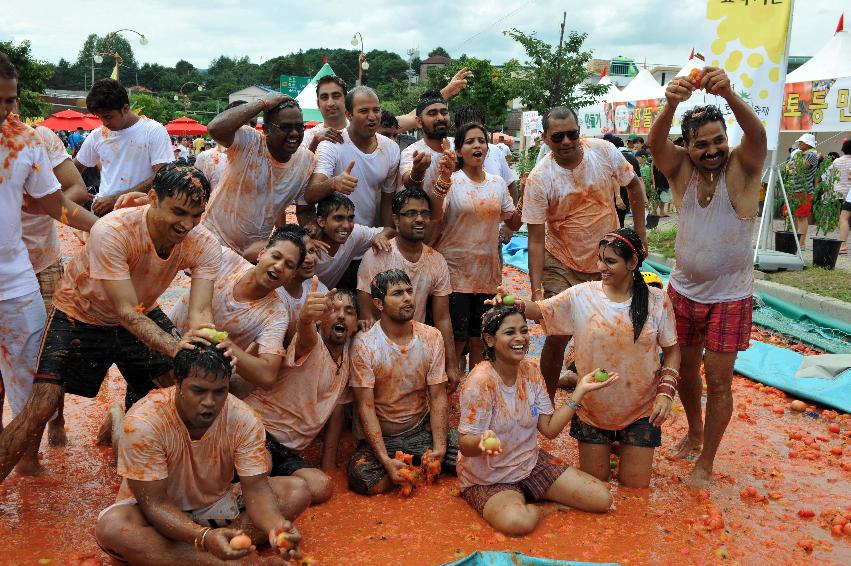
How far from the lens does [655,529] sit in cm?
426

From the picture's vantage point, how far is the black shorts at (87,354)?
14.2 feet

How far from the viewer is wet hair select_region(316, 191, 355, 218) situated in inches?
212

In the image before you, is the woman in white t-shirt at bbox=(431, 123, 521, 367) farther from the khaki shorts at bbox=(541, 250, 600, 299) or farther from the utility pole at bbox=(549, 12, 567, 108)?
the utility pole at bbox=(549, 12, 567, 108)

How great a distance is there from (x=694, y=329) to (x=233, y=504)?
10.4 ft

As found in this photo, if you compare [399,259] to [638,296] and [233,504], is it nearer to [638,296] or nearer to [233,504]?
[638,296]

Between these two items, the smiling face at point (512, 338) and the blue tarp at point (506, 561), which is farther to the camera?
the smiling face at point (512, 338)

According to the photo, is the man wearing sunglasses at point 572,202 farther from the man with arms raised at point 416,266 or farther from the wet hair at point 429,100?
the wet hair at point 429,100

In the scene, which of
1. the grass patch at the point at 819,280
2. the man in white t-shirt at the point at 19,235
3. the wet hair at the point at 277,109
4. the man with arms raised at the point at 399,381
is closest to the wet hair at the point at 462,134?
the wet hair at the point at 277,109

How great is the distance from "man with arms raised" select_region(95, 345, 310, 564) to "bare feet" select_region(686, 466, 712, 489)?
8.75 feet

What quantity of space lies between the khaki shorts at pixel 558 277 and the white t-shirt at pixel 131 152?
3386 mm

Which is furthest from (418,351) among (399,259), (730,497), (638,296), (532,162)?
(532,162)

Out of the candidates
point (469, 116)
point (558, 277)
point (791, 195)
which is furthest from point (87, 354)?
point (791, 195)

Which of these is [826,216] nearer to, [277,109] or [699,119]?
[699,119]

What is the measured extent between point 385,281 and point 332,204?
2.59 ft
